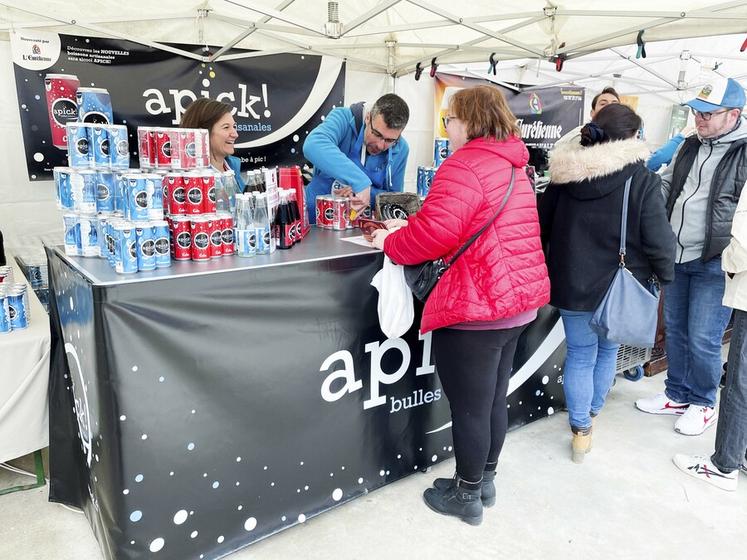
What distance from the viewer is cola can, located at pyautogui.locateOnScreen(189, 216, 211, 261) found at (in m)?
1.50

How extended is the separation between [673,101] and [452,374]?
6287 mm

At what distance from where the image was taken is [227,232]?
1586mm

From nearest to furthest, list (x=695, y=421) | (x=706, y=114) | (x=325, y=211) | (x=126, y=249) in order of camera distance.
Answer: (x=126, y=249)
(x=706, y=114)
(x=325, y=211)
(x=695, y=421)

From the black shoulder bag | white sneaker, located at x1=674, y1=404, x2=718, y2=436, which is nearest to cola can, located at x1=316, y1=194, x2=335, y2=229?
the black shoulder bag

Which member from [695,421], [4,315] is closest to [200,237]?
[4,315]

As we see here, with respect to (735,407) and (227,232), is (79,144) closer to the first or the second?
(227,232)

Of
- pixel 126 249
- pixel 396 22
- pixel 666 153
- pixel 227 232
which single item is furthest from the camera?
pixel 396 22

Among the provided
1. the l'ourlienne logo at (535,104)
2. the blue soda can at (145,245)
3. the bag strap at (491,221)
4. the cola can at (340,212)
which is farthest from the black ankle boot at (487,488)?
the l'ourlienne logo at (535,104)

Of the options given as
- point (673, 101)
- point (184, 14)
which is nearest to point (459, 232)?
point (184, 14)

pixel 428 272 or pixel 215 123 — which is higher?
pixel 215 123

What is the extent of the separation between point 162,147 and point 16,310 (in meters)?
0.84

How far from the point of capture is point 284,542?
1749 mm

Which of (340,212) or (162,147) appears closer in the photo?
(162,147)

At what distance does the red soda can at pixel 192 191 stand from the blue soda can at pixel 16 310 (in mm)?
A: 765
